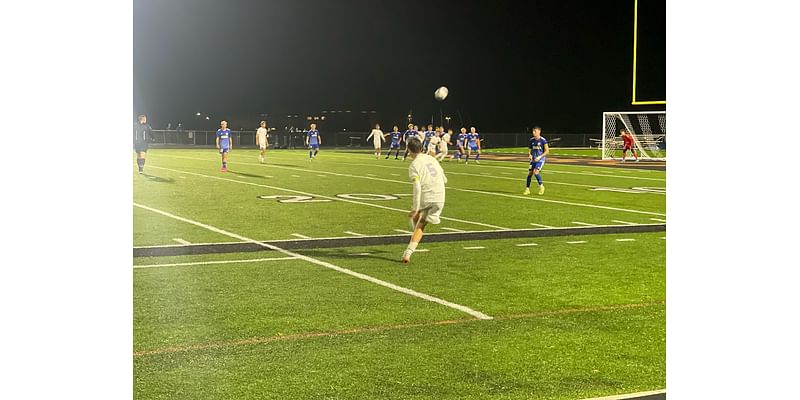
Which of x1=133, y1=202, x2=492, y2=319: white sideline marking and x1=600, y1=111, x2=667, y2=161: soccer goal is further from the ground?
x1=600, y1=111, x2=667, y2=161: soccer goal

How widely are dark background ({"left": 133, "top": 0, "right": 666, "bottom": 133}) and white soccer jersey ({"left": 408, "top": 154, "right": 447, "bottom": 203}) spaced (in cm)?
1601

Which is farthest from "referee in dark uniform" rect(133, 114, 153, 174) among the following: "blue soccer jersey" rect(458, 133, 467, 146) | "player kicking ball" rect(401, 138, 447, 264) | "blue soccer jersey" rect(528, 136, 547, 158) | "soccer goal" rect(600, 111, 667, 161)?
"soccer goal" rect(600, 111, 667, 161)

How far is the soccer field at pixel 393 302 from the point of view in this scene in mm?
3469

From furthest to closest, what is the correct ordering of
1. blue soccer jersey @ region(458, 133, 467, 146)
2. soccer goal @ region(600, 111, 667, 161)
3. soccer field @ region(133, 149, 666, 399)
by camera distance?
soccer goal @ region(600, 111, 667, 161) < blue soccer jersey @ region(458, 133, 467, 146) < soccer field @ region(133, 149, 666, 399)

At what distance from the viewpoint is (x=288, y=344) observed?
390 cm

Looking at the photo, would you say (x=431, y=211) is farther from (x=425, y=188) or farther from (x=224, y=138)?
(x=224, y=138)

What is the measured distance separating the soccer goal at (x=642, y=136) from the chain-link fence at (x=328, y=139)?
334cm

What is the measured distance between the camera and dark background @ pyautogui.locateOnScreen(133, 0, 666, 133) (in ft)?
72.3

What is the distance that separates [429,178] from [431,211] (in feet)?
0.64

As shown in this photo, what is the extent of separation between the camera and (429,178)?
5.91m

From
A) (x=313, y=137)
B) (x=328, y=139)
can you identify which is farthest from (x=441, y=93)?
(x=328, y=139)

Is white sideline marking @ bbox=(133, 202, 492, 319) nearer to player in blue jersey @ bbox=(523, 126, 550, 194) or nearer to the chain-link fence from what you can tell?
player in blue jersey @ bbox=(523, 126, 550, 194)
